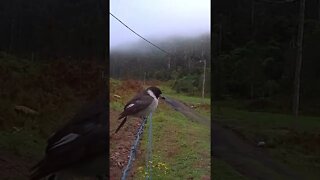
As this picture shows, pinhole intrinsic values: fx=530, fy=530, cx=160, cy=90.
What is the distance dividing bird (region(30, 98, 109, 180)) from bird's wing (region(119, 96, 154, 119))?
0.23 metres

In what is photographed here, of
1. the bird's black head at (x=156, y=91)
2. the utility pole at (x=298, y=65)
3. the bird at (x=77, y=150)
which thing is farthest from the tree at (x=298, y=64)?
the bird at (x=77, y=150)

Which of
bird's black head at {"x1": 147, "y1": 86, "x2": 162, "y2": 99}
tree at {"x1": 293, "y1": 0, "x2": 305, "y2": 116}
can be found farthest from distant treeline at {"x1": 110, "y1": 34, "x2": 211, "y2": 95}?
tree at {"x1": 293, "y1": 0, "x2": 305, "y2": 116}

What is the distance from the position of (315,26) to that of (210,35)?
41.6 inches

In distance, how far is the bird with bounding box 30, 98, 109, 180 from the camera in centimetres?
518

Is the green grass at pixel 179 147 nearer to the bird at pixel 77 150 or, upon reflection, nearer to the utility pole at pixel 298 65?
the bird at pixel 77 150

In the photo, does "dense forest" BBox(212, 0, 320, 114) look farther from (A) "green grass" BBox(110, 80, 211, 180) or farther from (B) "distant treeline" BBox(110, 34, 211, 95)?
(A) "green grass" BBox(110, 80, 211, 180)

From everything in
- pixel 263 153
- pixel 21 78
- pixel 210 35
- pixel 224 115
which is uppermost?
pixel 210 35

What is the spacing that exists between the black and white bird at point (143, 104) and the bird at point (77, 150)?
24 centimetres

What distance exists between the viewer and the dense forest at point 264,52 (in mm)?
5355

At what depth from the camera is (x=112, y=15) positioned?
5.37 m

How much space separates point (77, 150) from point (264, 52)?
2123 millimetres

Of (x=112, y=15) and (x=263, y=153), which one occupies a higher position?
(x=112, y=15)

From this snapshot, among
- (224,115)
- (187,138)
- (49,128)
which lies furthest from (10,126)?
(224,115)

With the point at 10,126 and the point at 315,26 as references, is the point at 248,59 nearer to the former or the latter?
the point at 315,26
